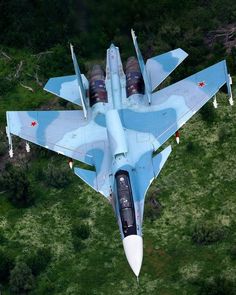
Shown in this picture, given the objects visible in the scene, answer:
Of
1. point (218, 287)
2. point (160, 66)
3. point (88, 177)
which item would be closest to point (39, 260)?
point (88, 177)

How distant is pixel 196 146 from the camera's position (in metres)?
45.3

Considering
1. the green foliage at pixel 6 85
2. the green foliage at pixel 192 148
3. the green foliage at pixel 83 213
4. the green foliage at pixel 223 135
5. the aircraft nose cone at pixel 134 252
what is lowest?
the aircraft nose cone at pixel 134 252

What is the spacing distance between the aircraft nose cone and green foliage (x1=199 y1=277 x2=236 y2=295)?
14.0 feet

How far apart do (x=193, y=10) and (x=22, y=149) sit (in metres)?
18.4

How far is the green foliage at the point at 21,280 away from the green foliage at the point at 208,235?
926 cm

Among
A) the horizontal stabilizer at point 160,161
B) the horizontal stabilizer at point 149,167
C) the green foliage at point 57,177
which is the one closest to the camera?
the horizontal stabilizer at point 149,167

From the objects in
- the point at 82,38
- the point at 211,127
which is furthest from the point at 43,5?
the point at 211,127

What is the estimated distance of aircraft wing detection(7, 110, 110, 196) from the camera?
41.1 m

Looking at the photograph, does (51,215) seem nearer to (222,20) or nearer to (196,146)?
(196,146)

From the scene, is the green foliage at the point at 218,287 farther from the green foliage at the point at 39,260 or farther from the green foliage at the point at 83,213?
the green foliage at the point at 83,213

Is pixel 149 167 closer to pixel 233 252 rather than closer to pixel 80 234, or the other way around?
pixel 80 234

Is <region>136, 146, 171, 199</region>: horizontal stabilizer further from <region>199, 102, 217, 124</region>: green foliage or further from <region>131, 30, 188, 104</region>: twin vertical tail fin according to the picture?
<region>199, 102, 217, 124</region>: green foliage

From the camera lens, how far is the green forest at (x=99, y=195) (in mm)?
37500

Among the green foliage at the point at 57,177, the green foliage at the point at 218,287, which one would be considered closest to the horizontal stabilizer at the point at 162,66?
the green foliage at the point at 57,177
